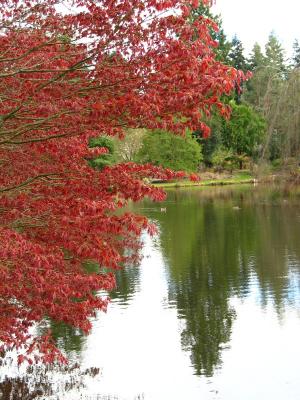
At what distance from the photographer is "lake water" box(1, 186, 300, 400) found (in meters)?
12.8

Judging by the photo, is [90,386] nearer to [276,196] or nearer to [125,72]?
[125,72]

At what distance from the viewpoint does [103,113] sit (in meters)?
7.91

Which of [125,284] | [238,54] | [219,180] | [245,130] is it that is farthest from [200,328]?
[238,54]

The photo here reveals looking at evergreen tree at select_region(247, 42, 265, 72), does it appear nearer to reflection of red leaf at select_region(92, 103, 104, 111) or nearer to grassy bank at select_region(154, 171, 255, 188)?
grassy bank at select_region(154, 171, 255, 188)

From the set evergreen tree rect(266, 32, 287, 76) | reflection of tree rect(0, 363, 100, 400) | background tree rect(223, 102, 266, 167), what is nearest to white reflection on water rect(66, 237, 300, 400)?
reflection of tree rect(0, 363, 100, 400)

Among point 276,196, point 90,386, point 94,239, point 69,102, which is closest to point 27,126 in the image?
point 69,102

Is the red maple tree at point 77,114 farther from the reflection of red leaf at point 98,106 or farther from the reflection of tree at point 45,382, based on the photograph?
the reflection of tree at point 45,382

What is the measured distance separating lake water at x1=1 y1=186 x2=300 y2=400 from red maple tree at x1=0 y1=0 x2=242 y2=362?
14.2 feet

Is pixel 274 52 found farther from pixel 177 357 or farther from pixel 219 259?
pixel 177 357

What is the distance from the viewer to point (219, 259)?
27234 mm

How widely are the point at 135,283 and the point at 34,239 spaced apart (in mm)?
14079

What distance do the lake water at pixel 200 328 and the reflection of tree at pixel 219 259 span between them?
0.04 m

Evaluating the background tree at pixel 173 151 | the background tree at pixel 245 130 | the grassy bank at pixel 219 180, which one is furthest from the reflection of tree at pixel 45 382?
the background tree at pixel 245 130

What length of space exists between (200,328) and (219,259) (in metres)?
10.6
